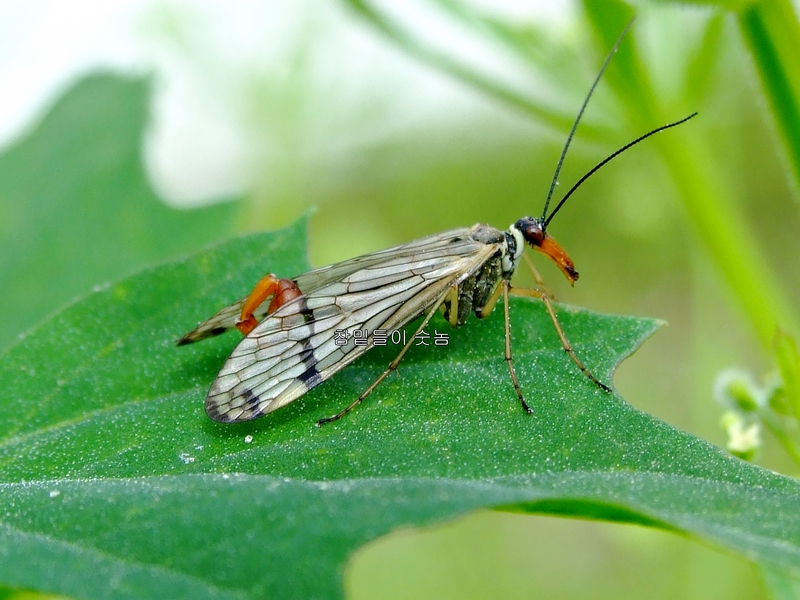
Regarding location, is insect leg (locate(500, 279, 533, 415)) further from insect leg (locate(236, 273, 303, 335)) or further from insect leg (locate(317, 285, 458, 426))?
insect leg (locate(236, 273, 303, 335))

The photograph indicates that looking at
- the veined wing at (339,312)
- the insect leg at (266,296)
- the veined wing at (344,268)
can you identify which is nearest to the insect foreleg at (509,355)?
the veined wing at (339,312)

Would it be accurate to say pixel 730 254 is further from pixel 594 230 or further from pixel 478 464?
pixel 594 230

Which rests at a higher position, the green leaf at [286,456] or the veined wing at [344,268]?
the veined wing at [344,268]

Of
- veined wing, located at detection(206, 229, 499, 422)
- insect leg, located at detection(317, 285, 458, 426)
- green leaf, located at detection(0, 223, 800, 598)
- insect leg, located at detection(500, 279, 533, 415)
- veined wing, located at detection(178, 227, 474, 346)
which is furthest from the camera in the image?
veined wing, located at detection(178, 227, 474, 346)

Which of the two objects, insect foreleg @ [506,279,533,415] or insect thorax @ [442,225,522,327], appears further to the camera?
insect thorax @ [442,225,522,327]

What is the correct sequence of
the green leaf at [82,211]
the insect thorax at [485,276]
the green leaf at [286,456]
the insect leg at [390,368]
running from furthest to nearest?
the green leaf at [82,211]
the insect thorax at [485,276]
the insect leg at [390,368]
the green leaf at [286,456]

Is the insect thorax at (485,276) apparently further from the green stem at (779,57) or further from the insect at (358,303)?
the green stem at (779,57)

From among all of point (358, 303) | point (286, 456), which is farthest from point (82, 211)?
point (286, 456)

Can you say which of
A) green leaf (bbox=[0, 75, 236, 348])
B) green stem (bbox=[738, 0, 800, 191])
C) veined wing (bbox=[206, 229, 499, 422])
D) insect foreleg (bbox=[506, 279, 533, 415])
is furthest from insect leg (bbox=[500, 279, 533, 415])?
green leaf (bbox=[0, 75, 236, 348])

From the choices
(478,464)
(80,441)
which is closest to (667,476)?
(478,464)
